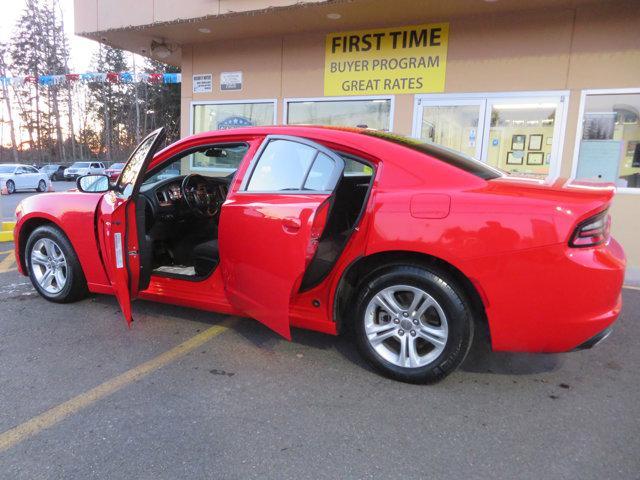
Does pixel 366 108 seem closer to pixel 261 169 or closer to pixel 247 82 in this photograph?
pixel 247 82

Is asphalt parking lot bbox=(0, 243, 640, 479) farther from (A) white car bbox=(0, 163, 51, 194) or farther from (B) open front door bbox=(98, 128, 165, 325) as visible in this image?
(A) white car bbox=(0, 163, 51, 194)

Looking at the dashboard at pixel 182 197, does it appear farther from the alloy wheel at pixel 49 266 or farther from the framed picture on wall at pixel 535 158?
the framed picture on wall at pixel 535 158

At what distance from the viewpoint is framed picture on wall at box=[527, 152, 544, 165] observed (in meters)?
6.99

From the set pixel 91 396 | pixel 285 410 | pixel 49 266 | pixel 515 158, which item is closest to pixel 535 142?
pixel 515 158

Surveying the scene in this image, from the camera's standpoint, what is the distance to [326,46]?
317 inches

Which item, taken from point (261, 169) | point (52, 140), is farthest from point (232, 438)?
point (52, 140)

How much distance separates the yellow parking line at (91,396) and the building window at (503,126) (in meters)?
5.35

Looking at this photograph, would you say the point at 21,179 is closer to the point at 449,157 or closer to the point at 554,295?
the point at 449,157

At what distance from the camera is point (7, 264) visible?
19.4 feet

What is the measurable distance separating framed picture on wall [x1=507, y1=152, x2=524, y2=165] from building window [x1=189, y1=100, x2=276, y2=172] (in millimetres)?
4234

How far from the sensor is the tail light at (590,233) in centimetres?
247

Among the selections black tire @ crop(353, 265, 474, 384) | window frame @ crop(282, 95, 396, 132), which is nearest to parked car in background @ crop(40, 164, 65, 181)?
window frame @ crop(282, 95, 396, 132)

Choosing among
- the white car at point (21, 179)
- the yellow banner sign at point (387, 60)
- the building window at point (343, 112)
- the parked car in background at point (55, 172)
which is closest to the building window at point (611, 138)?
the yellow banner sign at point (387, 60)

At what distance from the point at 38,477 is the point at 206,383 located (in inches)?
40.3
